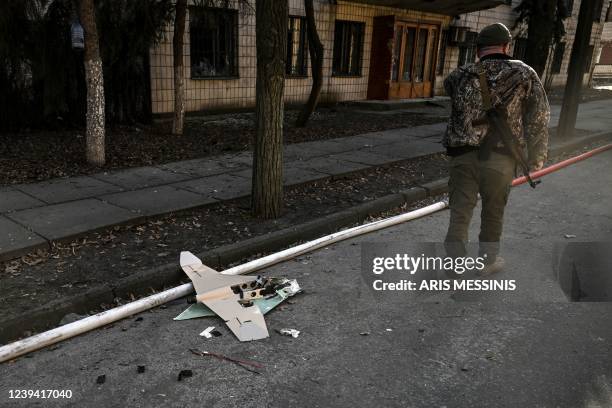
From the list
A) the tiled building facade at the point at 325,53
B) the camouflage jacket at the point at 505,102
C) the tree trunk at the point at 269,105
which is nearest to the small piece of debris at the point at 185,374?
the camouflage jacket at the point at 505,102

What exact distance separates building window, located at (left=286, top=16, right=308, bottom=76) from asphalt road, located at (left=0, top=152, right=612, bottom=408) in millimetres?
11274

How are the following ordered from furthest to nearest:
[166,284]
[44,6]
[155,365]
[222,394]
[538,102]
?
[44,6] < [166,284] < [538,102] < [155,365] < [222,394]

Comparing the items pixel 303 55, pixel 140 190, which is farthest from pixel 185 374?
pixel 303 55

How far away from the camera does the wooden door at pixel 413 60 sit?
666 inches

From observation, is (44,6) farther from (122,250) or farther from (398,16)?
(398,16)

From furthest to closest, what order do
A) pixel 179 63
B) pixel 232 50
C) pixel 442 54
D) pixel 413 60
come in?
pixel 442 54, pixel 413 60, pixel 232 50, pixel 179 63

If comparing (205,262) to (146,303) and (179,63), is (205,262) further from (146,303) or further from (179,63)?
(179,63)

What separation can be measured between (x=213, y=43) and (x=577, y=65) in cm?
845

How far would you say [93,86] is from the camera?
692 cm

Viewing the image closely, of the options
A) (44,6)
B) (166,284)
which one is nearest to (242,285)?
(166,284)

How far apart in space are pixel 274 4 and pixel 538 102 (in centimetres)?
259

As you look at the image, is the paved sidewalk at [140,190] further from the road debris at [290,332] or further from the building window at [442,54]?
the building window at [442,54]

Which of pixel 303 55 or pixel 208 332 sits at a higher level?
pixel 303 55

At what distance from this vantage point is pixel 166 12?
9.96m
